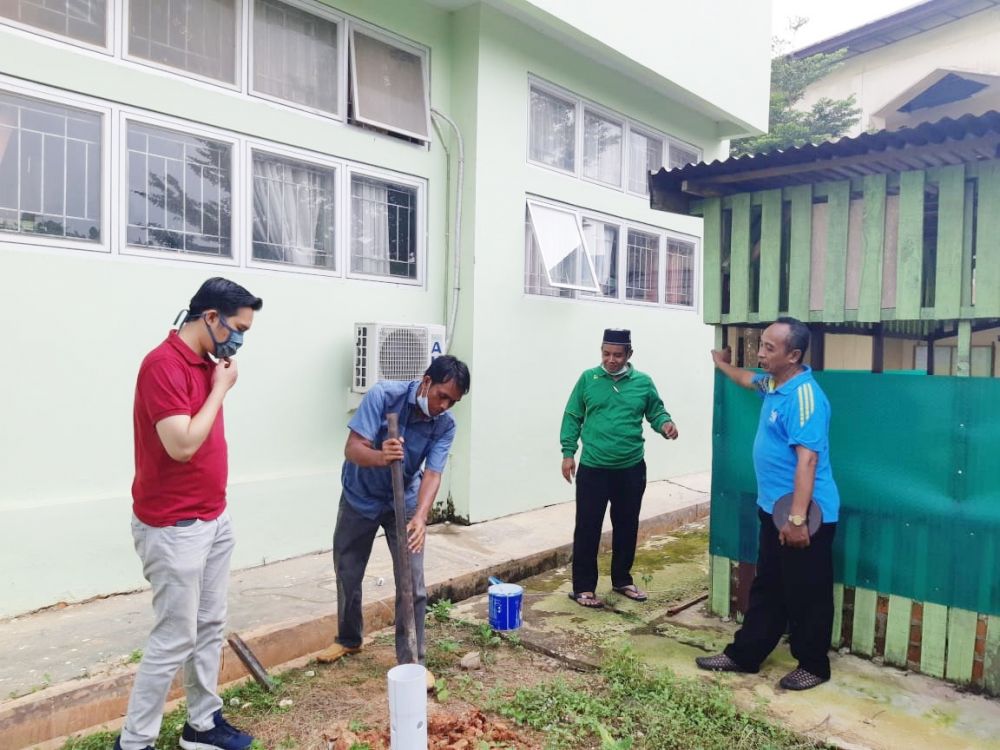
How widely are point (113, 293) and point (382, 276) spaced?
2.27m

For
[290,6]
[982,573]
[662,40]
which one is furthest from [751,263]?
[662,40]

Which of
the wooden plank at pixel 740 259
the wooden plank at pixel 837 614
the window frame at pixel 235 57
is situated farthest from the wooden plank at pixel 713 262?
the window frame at pixel 235 57

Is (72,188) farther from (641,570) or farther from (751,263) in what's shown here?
(641,570)

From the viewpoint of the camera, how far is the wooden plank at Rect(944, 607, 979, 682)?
381cm

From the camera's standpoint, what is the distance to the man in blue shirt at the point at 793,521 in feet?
12.3

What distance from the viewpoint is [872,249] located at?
163 inches

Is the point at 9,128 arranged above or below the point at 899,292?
above

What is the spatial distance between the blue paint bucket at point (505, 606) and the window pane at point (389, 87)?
3.98m

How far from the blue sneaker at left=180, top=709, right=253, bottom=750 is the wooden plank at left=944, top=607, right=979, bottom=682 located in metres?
3.61

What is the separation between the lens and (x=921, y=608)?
398 centimetres

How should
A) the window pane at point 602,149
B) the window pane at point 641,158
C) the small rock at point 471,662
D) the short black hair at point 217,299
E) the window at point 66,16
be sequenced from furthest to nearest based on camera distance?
1. the window pane at point 641,158
2. the window pane at point 602,149
3. the window at point 66,16
4. the small rock at point 471,662
5. the short black hair at point 217,299

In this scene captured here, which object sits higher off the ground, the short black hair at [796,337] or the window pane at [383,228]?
the window pane at [383,228]

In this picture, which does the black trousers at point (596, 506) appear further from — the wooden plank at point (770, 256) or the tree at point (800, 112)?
the tree at point (800, 112)

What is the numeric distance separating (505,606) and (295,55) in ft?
14.7
